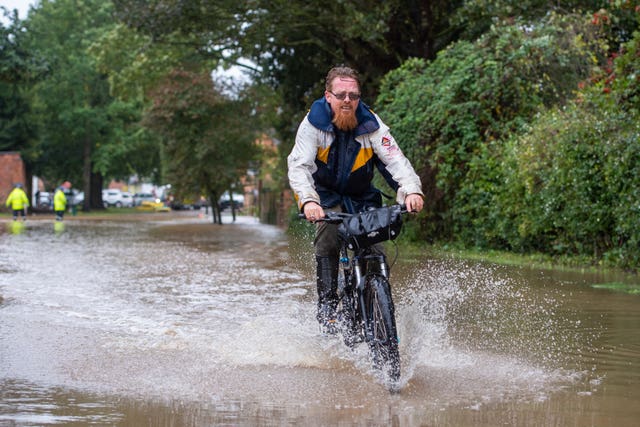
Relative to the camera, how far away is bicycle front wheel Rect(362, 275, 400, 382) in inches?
206

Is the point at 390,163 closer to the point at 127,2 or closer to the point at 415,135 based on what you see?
the point at 415,135

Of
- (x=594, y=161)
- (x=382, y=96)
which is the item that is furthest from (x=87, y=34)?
(x=594, y=161)

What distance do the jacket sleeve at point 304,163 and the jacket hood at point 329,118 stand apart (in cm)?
5

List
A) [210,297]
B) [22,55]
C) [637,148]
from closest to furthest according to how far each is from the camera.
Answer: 1. [210,297]
2. [637,148]
3. [22,55]

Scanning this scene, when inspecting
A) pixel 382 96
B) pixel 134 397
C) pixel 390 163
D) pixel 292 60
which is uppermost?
pixel 292 60

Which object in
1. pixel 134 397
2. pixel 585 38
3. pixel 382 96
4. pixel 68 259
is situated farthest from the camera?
pixel 382 96

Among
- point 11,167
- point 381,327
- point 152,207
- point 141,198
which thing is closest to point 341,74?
point 381,327

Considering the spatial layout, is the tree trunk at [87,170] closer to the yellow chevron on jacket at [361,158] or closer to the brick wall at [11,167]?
the brick wall at [11,167]

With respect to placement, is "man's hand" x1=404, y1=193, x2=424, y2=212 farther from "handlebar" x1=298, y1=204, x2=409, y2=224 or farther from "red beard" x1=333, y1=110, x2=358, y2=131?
"red beard" x1=333, y1=110, x2=358, y2=131

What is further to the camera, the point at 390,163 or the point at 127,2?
the point at 127,2

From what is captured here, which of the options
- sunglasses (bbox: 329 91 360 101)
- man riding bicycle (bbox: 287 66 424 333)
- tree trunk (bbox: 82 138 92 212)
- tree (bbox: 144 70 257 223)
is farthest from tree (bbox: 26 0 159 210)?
sunglasses (bbox: 329 91 360 101)

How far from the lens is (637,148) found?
11367 millimetres

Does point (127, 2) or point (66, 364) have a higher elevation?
point (127, 2)

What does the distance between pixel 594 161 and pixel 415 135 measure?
5148mm
